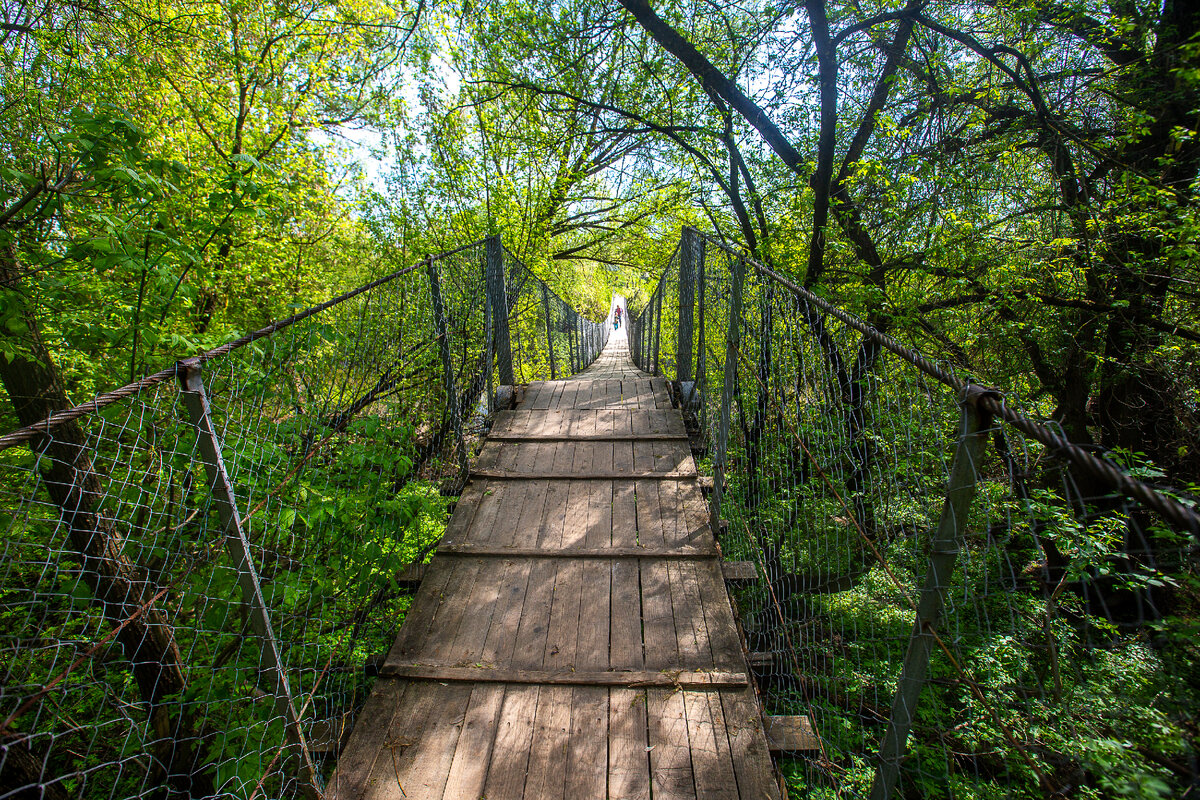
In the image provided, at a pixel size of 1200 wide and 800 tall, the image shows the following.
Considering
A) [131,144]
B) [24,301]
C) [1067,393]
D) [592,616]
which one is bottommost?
[592,616]

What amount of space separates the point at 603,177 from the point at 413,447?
35.0ft

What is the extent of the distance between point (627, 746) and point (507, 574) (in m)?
1.15

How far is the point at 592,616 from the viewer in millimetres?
2570

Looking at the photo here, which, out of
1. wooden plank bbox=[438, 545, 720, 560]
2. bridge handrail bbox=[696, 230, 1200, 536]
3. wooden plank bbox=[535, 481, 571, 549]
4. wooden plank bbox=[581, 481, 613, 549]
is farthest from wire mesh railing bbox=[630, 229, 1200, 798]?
wooden plank bbox=[535, 481, 571, 549]

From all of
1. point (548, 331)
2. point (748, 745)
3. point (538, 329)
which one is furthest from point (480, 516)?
point (548, 331)

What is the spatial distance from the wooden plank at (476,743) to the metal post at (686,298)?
3.65 m

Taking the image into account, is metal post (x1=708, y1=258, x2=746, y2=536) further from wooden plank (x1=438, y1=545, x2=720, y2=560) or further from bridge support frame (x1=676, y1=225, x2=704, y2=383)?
bridge support frame (x1=676, y1=225, x2=704, y2=383)

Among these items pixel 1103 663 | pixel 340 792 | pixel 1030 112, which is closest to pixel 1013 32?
pixel 1030 112

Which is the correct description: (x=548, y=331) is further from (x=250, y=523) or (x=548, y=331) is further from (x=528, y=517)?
(x=250, y=523)

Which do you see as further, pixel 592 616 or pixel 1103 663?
pixel 1103 663

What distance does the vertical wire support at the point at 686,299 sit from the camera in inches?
200

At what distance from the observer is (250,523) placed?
2.16 meters

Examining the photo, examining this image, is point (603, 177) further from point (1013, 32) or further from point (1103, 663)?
point (1103, 663)

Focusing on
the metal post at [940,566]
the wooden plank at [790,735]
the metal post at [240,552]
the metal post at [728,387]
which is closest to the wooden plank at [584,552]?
the metal post at [728,387]
